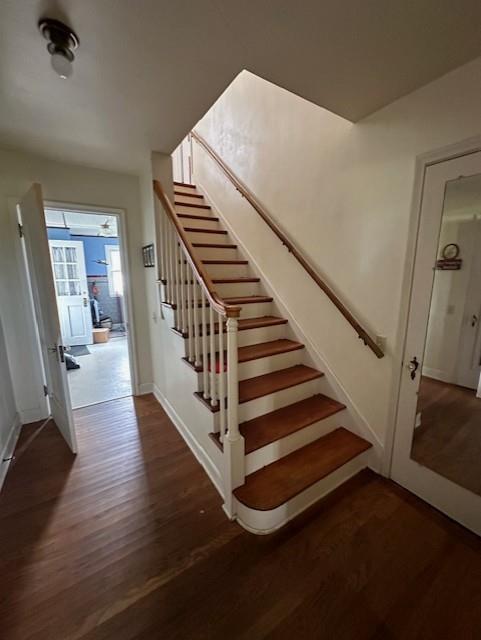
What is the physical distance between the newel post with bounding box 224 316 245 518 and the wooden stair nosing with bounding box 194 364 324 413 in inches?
9.4

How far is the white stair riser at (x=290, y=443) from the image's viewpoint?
1.72 metres

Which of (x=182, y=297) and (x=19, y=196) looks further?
(x=19, y=196)

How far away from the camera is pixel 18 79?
1.40 metres

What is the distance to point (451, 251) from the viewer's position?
155 cm

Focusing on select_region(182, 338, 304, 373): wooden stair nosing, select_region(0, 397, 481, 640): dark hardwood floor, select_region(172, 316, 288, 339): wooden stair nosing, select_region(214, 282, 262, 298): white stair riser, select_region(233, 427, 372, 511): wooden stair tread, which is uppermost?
select_region(214, 282, 262, 298): white stair riser

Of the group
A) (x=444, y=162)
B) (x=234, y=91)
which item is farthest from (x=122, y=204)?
(x=444, y=162)

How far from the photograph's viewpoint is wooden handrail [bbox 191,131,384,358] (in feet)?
6.11

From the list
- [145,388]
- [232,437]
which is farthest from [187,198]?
[232,437]

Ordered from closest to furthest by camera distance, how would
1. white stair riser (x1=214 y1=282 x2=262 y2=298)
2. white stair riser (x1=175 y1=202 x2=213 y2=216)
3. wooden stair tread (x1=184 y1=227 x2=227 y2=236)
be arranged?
white stair riser (x1=214 y1=282 x2=262 y2=298), wooden stair tread (x1=184 y1=227 x2=227 y2=236), white stair riser (x1=175 y1=202 x2=213 y2=216)

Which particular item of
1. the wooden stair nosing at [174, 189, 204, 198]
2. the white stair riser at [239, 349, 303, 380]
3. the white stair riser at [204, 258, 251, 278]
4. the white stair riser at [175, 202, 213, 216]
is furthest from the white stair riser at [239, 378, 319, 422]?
the wooden stair nosing at [174, 189, 204, 198]

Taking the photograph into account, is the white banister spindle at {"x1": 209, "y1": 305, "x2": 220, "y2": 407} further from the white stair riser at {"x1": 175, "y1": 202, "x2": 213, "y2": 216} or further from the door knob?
the white stair riser at {"x1": 175, "y1": 202, "x2": 213, "y2": 216}

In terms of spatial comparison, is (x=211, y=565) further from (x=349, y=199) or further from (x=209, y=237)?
(x=209, y=237)

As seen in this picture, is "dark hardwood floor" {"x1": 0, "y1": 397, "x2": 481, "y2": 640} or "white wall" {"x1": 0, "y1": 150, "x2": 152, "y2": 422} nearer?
"dark hardwood floor" {"x1": 0, "y1": 397, "x2": 481, "y2": 640}

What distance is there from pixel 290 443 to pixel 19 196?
9.95ft
